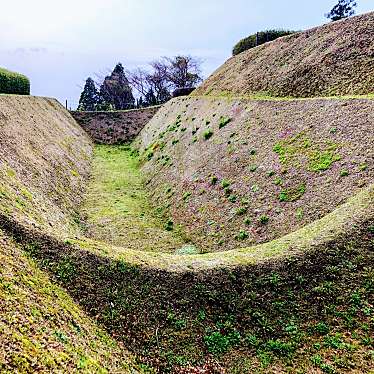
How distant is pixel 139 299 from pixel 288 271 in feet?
14.2

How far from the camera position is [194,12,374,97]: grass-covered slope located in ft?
80.6

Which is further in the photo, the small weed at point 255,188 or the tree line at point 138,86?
the tree line at point 138,86

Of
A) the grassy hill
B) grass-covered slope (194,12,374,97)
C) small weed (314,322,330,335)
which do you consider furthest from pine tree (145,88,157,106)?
small weed (314,322,330,335)

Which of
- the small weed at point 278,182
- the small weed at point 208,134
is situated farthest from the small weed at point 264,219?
the small weed at point 208,134

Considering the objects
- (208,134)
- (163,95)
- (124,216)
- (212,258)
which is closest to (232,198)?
(212,258)

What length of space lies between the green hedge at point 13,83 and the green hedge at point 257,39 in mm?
24251

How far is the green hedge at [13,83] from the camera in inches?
1294

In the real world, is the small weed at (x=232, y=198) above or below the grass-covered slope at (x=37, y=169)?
below

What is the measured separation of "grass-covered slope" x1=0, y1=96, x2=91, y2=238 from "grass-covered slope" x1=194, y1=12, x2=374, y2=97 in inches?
572

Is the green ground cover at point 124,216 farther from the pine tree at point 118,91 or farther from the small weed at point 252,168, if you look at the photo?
the pine tree at point 118,91

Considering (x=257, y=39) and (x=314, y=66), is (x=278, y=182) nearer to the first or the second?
(x=314, y=66)

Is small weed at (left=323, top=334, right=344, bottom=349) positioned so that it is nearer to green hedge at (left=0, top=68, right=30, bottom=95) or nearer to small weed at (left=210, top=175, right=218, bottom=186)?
small weed at (left=210, top=175, right=218, bottom=186)

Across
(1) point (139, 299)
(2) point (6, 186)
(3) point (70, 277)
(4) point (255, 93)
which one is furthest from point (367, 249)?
(4) point (255, 93)

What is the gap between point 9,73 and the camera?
3472 centimetres
